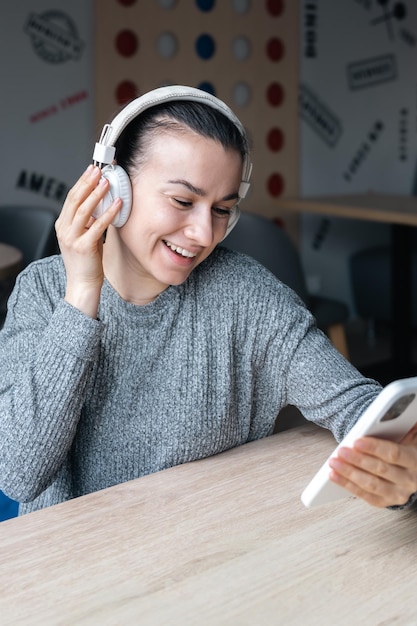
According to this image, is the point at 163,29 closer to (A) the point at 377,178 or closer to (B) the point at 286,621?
(A) the point at 377,178

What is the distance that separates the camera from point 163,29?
4117 millimetres

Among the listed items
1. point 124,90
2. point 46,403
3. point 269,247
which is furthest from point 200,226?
point 124,90

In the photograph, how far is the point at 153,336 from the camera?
1.24 meters

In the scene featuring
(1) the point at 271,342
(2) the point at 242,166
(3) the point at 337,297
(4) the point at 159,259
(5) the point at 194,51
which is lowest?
(3) the point at 337,297

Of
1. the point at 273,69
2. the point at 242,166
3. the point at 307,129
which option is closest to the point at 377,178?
the point at 307,129

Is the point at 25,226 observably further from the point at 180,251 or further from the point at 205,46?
the point at 180,251

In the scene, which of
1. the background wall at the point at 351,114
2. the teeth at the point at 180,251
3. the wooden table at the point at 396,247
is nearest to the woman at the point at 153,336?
the teeth at the point at 180,251

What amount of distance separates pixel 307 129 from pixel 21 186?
73.1 inches

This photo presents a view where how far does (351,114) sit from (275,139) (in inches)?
27.2

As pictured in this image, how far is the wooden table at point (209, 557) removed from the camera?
0.79m

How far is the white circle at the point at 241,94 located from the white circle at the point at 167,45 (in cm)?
44

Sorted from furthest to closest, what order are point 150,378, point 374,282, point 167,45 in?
point 374,282 < point 167,45 < point 150,378

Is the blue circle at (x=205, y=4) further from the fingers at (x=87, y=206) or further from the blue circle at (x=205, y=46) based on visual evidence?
the fingers at (x=87, y=206)

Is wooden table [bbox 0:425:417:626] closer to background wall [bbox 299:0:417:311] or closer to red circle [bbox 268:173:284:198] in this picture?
red circle [bbox 268:173:284:198]
